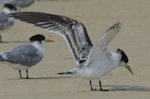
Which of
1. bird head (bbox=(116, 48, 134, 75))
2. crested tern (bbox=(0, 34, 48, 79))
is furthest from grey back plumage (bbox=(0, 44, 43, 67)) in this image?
bird head (bbox=(116, 48, 134, 75))

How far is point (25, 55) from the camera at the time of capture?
1127cm

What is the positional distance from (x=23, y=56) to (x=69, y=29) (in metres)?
1.17

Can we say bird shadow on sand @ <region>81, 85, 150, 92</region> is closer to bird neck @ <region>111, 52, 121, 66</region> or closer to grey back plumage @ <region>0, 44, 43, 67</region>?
bird neck @ <region>111, 52, 121, 66</region>

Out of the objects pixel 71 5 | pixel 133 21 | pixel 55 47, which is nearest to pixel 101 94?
pixel 55 47

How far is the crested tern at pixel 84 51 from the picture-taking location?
31.9 feet

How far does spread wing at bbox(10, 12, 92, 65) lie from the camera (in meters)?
9.98

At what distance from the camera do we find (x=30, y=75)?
37.0 ft

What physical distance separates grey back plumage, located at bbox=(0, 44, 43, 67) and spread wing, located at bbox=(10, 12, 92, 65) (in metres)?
0.81

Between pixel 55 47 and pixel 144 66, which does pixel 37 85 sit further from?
pixel 55 47

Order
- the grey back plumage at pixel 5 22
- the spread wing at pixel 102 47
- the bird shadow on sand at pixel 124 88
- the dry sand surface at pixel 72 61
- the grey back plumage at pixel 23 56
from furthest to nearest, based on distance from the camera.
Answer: the grey back plumage at pixel 5 22
the grey back plumage at pixel 23 56
the bird shadow on sand at pixel 124 88
the dry sand surface at pixel 72 61
the spread wing at pixel 102 47

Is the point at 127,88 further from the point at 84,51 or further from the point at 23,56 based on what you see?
the point at 23,56

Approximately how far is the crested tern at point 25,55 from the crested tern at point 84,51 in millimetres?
826

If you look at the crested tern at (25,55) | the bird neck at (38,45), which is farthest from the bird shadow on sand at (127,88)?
the bird neck at (38,45)

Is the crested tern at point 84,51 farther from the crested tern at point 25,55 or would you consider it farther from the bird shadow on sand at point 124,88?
the crested tern at point 25,55
